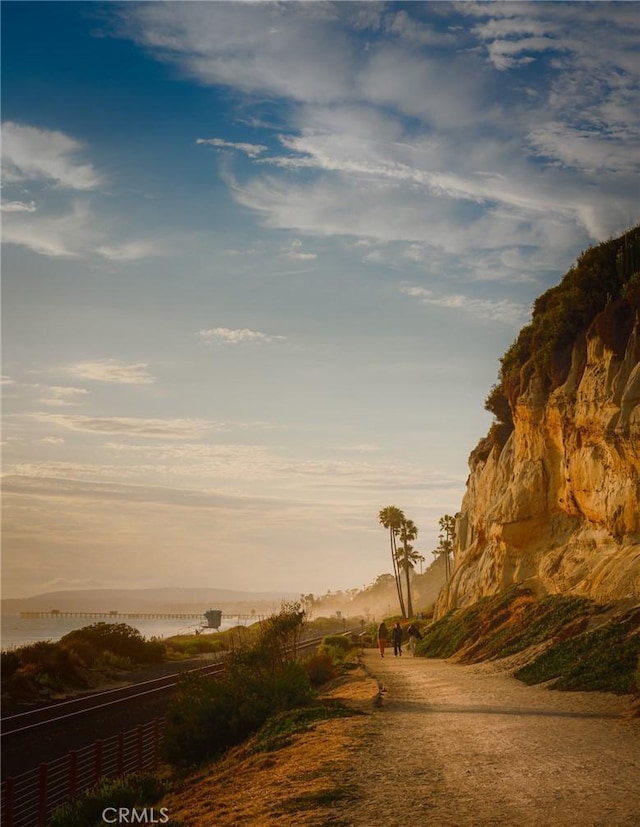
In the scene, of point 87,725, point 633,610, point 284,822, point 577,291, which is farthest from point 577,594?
point 284,822

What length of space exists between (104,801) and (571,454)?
25716 millimetres

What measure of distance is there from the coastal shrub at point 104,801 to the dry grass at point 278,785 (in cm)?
49

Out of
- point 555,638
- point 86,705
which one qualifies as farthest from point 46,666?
point 555,638

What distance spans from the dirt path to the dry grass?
365 millimetres

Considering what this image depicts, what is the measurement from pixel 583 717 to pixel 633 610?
7414 millimetres

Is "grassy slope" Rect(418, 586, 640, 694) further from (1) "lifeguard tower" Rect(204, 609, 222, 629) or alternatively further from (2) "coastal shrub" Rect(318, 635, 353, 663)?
(1) "lifeguard tower" Rect(204, 609, 222, 629)

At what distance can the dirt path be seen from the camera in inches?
382

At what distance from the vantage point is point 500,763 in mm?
12641

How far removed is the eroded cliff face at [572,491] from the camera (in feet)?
92.6

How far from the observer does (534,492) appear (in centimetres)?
3828

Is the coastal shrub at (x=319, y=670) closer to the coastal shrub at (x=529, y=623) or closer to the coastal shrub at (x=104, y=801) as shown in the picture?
the coastal shrub at (x=529, y=623)

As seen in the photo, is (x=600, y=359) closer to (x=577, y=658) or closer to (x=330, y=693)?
(x=577, y=658)

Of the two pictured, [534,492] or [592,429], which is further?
[534,492]

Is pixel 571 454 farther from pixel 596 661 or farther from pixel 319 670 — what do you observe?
pixel 319 670
